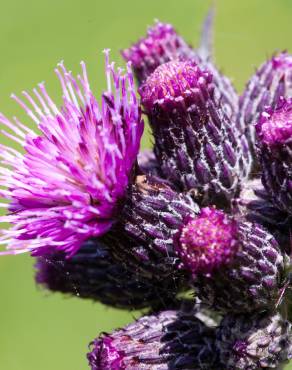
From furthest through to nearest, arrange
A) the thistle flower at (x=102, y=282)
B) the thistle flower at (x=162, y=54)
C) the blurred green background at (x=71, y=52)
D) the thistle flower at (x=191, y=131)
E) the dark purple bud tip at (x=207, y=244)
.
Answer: the blurred green background at (x=71, y=52) → the thistle flower at (x=162, y=54) → the thistle flower at (x=102, y=282) → the thistle flower at (x=191, y=131) → the dark purple bud tip at (x=207, y=244)

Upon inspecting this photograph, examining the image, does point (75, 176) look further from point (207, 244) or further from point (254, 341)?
point (254, 341)

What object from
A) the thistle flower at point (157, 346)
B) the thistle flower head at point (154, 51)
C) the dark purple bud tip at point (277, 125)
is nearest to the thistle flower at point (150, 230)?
the thistle flower at point (157, 346)

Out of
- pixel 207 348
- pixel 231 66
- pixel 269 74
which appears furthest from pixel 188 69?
pixel 231 66

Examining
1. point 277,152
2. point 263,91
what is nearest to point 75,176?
point 277,152

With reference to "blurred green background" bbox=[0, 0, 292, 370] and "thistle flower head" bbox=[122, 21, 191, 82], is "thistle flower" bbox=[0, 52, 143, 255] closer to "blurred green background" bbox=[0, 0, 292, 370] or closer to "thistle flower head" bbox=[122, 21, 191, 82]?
"thistle flower head" bbox=[122, 21, 191, 82]

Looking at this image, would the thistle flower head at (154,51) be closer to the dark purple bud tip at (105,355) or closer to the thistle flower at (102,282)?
the thistle flower at (102,282)

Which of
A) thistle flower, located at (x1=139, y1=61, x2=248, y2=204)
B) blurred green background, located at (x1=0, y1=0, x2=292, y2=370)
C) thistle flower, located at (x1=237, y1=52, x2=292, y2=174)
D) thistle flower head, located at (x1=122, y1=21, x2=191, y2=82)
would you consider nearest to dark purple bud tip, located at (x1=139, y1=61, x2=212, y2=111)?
thistle flower, located at (x1=139, y1=61, x2=248, y2=204)
